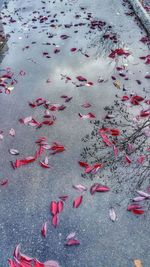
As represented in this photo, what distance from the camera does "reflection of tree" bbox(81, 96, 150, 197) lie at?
143 inches

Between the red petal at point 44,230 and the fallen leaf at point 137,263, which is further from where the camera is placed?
the red petal at point 44,230

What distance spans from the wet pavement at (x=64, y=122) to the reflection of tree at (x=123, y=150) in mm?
146

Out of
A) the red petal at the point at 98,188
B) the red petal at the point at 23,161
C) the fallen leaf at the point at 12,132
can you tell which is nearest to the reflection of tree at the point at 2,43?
the fallen leaf at the point at 12,132

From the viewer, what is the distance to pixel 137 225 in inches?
126

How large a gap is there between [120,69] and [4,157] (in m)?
2.79

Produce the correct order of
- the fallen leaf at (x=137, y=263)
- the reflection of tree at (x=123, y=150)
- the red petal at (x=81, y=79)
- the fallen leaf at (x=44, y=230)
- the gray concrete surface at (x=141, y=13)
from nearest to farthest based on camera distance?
1. the fallen leaf at (x=137, y=263)
2. the fallen leaf at (x=44, y=230)
3. the reflection of tree at (x=123, y=150)
4. the red petal at (x=81, y=79)
5. the gray concrete surface at (x=141, y=13)

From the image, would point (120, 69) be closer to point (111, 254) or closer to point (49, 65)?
point (49, 65)

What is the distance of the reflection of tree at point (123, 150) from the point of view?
364cm

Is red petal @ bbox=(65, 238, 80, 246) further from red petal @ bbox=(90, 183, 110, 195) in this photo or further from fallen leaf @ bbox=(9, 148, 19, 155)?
fallen leaf @ bbox=(9, 148, 19, 155)

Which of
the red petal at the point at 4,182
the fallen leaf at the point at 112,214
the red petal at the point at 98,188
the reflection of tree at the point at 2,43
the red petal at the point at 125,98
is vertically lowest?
the red petal at the point at 4,182

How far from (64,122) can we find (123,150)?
104cm

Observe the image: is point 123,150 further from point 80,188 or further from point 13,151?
point 13,151

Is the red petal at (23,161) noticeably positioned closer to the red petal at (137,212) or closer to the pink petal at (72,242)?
the pink petal at (72,242)

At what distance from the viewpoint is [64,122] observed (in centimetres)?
458
